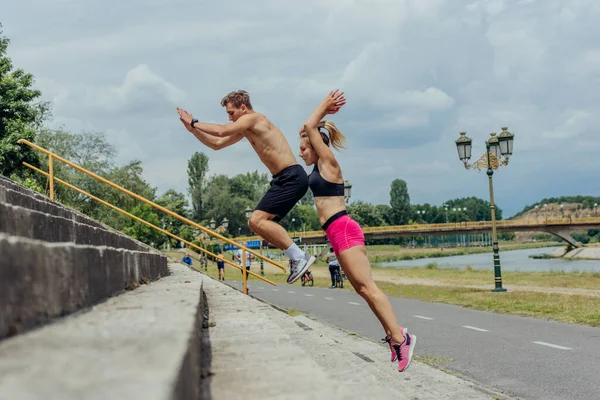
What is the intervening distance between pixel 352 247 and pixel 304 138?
0.82 meters

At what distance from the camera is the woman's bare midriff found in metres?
4.07

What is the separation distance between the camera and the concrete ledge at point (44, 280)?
62.3 inches

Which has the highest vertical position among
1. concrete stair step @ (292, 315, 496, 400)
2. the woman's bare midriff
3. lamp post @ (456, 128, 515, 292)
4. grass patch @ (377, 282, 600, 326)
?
lamp post @ (456, 128, 515, 292)

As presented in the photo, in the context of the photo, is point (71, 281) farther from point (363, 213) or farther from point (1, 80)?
point (363, 213)

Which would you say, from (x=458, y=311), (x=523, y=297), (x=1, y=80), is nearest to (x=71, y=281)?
(x=458, y=311)

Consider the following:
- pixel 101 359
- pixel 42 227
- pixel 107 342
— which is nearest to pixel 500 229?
pixel 42 227

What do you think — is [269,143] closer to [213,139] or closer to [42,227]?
[213,139]

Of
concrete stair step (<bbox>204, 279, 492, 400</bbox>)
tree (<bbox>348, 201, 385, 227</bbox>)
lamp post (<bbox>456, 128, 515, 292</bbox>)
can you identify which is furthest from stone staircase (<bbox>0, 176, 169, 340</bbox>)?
tree (<bbox>348, 201, 385, 227</bbox>)

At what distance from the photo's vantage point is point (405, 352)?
4.31m

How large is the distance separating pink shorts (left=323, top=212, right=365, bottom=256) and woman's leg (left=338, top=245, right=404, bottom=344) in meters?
0.03

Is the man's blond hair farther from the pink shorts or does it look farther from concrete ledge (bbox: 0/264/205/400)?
concrete ledge (bbox: 0/264/205/400)

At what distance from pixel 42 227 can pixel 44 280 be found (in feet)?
5.59

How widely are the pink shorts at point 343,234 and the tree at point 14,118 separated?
75.9 feet

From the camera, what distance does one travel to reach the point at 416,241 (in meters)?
156
